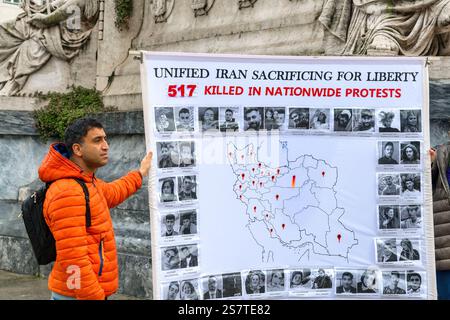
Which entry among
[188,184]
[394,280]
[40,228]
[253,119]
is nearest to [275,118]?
[253,119]

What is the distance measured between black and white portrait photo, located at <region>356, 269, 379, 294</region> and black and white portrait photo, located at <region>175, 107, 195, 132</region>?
4.42ft

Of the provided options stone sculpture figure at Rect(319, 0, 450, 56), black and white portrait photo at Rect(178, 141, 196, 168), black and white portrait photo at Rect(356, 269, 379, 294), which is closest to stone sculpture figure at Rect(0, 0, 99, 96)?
stone sculpture figure at Rect(319, 0, 450, 56)

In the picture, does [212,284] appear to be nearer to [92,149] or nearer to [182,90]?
[92,149]

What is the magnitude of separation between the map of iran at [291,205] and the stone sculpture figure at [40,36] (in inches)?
250

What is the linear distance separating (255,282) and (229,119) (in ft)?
3.19

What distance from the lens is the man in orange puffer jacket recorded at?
3.91 metres

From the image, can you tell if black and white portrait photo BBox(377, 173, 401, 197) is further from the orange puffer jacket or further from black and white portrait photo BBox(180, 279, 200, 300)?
the orange puffer jacket

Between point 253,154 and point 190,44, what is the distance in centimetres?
497

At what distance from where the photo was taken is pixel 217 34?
902 cm

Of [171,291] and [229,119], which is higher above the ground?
[229,119]

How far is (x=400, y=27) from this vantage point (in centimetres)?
682

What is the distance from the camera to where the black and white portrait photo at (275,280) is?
447 cm
